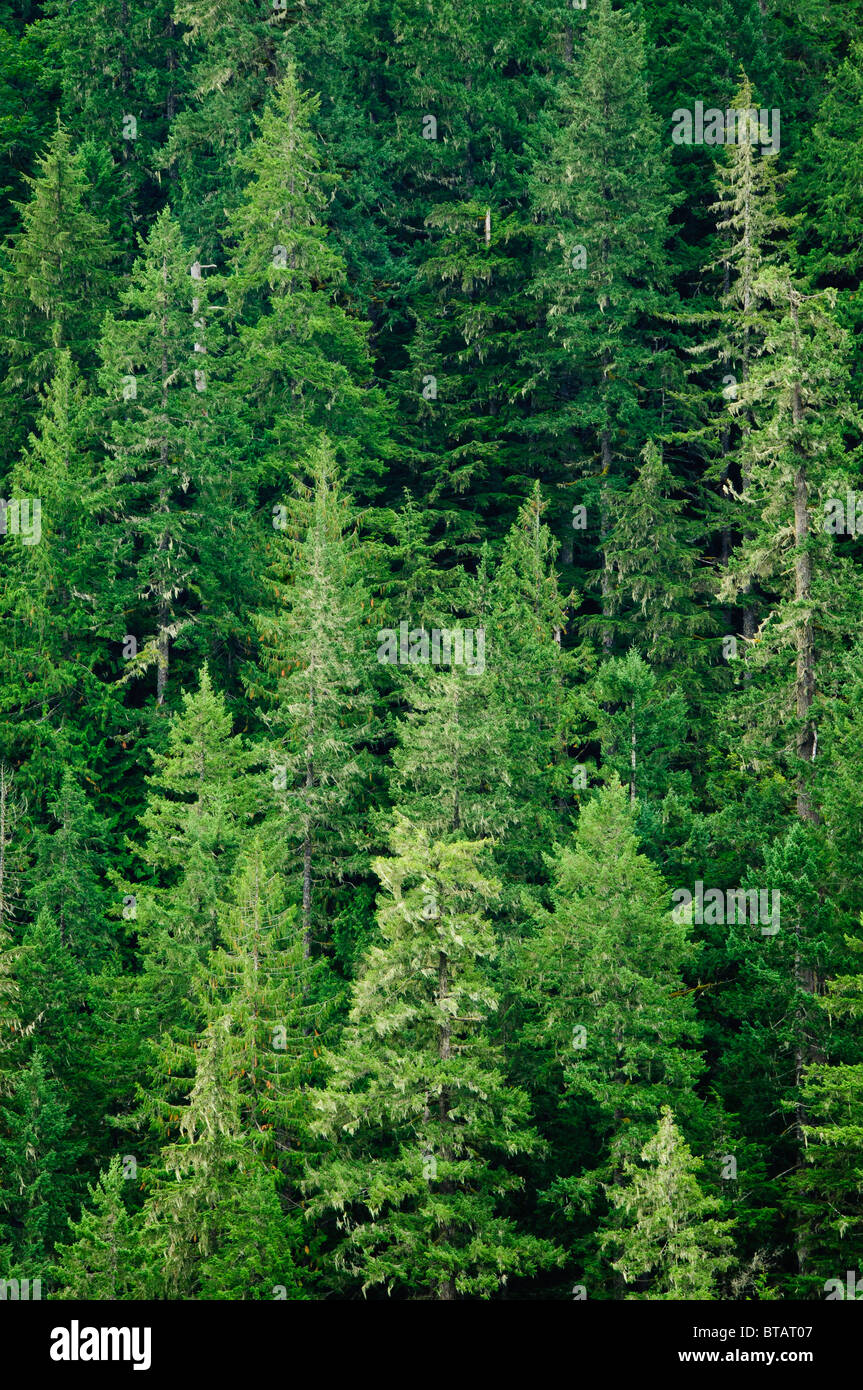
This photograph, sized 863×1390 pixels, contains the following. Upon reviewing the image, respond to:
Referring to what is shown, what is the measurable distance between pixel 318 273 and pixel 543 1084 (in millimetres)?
22162

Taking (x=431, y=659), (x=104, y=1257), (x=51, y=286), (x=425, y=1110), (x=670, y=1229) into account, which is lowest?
(x=104, y=1257)

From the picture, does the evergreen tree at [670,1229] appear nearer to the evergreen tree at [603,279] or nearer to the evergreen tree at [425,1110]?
the evergreen tree at [425,1110]

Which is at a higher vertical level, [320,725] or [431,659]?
[431,659]

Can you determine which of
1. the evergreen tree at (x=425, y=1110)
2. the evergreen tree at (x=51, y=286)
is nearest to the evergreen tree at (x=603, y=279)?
the evergreen tree at (x=51, y=286)

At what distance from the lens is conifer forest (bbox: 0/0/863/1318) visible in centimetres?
2572

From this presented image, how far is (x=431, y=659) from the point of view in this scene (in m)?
34.4

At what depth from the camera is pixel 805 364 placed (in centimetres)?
2964

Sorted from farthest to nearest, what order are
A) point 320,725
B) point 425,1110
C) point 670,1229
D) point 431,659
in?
point 431,659
point 320,725
point 425,1110
point 670,1229

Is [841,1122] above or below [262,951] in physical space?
below

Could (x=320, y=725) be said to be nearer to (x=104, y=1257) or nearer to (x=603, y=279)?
(x=104, y=1257)

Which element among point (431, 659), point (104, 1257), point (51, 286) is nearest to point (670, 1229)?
point (104, 1257)

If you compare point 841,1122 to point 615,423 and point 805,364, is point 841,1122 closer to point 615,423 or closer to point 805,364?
point 805,364

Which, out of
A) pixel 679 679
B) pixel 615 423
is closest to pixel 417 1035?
pixel 679 679

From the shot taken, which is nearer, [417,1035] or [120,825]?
[417,1035]
